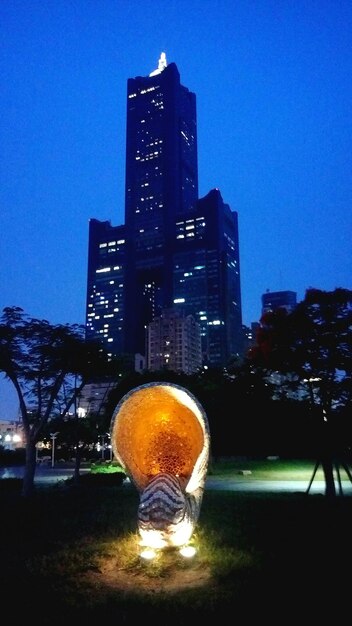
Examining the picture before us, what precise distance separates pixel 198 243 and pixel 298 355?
128 m

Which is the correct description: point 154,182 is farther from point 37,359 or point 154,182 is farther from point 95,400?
point 37,359

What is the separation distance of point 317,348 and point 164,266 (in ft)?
415

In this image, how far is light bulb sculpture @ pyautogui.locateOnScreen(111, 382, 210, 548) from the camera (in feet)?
24.6


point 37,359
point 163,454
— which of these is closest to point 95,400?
point 37,359

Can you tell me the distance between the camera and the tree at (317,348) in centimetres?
1485

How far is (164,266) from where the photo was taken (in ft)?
461

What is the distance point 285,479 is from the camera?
87.5ft

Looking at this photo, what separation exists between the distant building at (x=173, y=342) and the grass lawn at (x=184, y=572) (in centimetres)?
12096

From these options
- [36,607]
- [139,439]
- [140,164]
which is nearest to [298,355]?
[139,439]

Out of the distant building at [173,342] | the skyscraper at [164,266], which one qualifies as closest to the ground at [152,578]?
the distant building at [173,342]

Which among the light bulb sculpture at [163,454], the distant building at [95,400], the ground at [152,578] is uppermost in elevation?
Answer: the distant building at [95,400]

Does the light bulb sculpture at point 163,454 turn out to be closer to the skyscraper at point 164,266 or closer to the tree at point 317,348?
the tree at point 317,348

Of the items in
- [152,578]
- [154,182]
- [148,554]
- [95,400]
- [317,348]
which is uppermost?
[154,182]

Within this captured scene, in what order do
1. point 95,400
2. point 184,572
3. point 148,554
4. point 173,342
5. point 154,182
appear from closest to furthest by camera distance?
point 184,572, point 148,554, point 95,400, point 173,342, point 154,182
